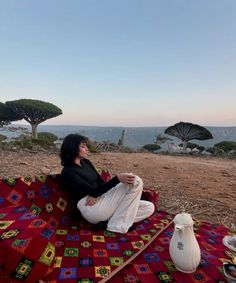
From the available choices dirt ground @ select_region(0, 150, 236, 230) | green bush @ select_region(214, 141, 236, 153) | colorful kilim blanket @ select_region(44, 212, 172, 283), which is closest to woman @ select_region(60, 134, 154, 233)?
colorful kilim blanket @ select_region(44, 212, 172, 283)

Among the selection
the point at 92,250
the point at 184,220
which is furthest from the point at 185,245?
the point at 92,250

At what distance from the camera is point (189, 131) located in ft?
46.5

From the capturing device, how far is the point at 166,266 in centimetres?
167

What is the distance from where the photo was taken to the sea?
1201 cm

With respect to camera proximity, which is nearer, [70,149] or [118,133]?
[70,149]

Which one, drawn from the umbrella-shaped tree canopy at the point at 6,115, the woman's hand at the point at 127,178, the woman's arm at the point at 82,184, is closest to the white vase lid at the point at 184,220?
the woman's hand at the point at 127,178

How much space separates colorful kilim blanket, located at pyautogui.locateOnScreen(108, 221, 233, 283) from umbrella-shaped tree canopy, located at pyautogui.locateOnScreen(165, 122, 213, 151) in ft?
40.4

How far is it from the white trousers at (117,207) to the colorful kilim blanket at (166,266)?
0.97 feet

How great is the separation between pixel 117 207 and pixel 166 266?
2.10 ft

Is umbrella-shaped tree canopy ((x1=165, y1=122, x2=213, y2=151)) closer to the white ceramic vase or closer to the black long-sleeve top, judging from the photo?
the black long-sleeve top

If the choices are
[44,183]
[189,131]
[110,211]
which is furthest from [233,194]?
[189,131]

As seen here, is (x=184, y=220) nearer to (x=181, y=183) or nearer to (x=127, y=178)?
(x=127, y=178)

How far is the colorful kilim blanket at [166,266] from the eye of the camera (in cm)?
154

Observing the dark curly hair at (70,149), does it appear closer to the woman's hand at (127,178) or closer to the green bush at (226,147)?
the woman's hand at (127,178)
